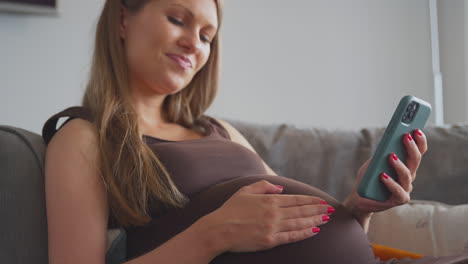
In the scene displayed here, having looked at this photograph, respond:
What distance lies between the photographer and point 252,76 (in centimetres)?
220

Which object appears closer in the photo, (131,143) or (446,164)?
(131,143)

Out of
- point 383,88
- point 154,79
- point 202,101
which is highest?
point 154,79

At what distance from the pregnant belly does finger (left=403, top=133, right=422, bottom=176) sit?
0.15 meters

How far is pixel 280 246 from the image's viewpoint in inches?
35.5

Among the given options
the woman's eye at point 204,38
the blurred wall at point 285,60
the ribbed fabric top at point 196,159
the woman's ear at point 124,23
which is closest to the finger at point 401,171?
the ribbed fabric top at point 196,159

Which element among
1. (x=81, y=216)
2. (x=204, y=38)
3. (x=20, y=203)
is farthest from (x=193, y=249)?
(x=204, y=38)

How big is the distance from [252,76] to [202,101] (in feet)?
2.58

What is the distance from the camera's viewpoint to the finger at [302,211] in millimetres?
908

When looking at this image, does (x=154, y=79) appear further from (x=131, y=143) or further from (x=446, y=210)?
(x=446, y=210)

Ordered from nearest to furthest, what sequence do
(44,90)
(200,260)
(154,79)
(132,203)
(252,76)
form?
(200,260) → (132,203) → (154,79) → (44,90) → (252,76)

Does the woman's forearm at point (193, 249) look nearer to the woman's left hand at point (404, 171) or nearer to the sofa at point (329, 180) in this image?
the sofa at point (329, 180)

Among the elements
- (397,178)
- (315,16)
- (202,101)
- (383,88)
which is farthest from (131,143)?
(383,88)

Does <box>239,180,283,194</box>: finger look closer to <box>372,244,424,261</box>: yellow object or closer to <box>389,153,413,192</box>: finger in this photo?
<box>389,153,413,192</box>: finger

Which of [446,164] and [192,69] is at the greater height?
[192,69]
